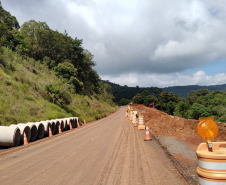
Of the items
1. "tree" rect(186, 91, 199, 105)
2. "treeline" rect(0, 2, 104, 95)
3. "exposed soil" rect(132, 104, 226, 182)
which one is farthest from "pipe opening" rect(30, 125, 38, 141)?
"tree" rect(186, 91, 199, 105)

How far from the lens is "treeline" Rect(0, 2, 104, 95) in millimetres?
37062

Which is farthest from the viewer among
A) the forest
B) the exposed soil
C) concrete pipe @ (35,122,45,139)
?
the forest

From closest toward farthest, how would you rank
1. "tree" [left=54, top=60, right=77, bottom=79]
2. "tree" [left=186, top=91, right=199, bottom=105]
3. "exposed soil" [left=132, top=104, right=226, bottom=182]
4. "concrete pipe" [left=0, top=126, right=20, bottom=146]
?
"exposed soil" [left=132, top=104, right=226, bottom=182]
"concrete pipe" [left=0, top=126, right=20, bottom=146]
"tree" [left=54, top=60, right=77, bottom=79]
"tree" [left=186, top=91, right=199, bottom=105]

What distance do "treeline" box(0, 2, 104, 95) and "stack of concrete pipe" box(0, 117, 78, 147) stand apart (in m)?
20.9

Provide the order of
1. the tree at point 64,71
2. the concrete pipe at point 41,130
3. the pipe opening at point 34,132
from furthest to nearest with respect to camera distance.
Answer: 1. the tree at point 64,71
2. the concrete pipe at point 41,130
3. the pipe opening at point 34,132

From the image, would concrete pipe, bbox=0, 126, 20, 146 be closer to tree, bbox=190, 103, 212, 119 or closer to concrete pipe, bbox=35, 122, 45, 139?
concrete pipe, bbox=35, 122, 45, 139

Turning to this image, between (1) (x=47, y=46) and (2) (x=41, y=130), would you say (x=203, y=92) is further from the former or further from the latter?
(2) (x=41, y=130)

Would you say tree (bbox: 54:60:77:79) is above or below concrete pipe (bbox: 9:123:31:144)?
above

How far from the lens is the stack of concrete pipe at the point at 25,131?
1006 cm

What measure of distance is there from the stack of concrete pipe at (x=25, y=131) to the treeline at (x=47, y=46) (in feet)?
68.6

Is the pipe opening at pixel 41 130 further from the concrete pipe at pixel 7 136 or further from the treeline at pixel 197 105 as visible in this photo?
the treeline at pixel 197 105

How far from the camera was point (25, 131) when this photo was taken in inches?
459

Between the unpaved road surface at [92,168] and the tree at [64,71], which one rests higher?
the tree at [64,71]

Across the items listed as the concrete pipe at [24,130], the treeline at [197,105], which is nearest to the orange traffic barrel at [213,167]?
the concrete pipe at [24,130]
